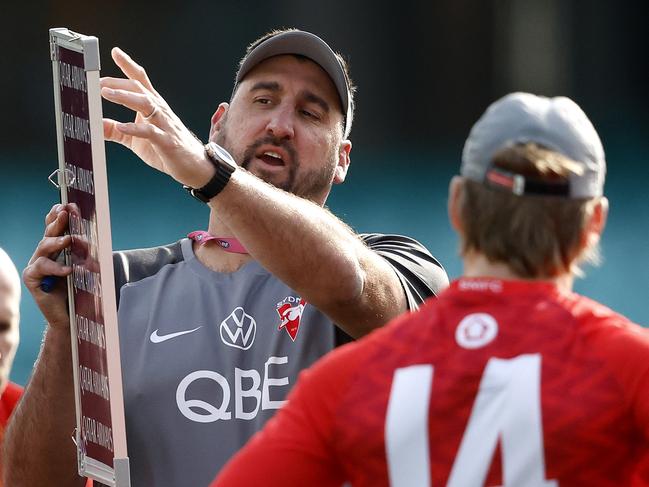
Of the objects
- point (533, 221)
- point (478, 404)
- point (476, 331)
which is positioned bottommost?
point (478, 404)

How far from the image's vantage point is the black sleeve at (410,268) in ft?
9.37

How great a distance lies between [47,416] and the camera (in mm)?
2793

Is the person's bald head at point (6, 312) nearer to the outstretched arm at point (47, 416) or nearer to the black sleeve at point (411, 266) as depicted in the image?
the outstretched arm at point (47, 416)

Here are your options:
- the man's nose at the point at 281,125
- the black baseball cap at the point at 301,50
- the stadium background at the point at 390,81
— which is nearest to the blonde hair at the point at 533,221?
the man's nose at the point at 281,125

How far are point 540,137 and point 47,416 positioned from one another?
137 cm

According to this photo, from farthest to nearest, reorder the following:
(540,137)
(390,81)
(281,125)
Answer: (390,81)
(281,125)
(540,137)

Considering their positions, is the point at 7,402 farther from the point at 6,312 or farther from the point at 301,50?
the point at 301,50

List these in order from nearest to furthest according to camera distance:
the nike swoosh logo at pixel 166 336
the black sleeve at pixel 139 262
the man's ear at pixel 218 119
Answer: the nike swoosh logo at pixel 166 336, the black sleeve at pixel 139 262, the man's ear at pixel 218 119

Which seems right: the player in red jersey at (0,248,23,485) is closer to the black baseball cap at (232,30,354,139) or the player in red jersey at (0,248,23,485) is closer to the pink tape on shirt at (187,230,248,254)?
the pink tape on shirt at (187,230,248,254)

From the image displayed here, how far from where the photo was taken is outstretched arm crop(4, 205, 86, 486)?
2.71m

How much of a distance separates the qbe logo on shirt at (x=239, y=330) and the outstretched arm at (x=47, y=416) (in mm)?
330

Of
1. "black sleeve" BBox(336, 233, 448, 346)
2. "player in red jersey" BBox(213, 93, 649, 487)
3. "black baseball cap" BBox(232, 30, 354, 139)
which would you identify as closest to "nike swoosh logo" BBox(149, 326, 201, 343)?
"black sleeve" BBox(336, 233, 448, 346)

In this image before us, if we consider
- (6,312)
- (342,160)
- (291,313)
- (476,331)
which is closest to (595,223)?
(476,331)

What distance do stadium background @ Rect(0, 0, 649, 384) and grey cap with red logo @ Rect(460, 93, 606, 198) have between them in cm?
537
